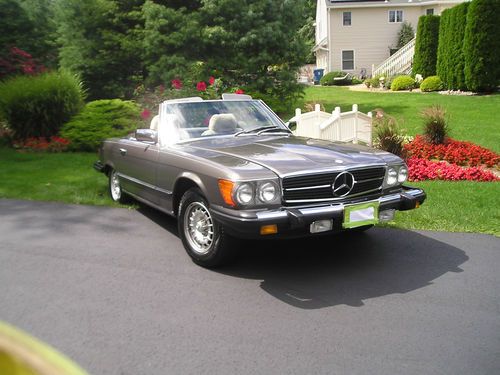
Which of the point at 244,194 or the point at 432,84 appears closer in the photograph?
the point at 244,194

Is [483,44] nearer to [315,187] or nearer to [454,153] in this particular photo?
[454,153]

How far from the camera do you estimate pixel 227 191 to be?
4.30 meters

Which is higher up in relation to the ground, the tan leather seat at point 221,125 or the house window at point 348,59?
the house window at point 348,59

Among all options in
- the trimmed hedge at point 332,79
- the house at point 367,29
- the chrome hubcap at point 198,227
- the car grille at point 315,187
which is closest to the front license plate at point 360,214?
the car grille at point 315,187

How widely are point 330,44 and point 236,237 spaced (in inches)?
1350

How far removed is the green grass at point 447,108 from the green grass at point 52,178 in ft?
21.6

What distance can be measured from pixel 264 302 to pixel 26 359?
3456 millimetres

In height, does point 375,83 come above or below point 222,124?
above

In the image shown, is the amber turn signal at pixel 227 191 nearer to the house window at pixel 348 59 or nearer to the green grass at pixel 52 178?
the green grass at pixel 52 178

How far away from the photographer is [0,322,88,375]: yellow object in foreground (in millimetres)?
657

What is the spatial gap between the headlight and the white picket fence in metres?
6.57

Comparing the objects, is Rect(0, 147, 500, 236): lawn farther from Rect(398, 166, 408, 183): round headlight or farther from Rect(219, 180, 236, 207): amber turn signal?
Rect(219, 180, 236, 207): amber turn signal

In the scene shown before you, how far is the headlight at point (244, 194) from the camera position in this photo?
4.22 metres

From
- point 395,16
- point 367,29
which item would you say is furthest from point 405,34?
point 367,29
